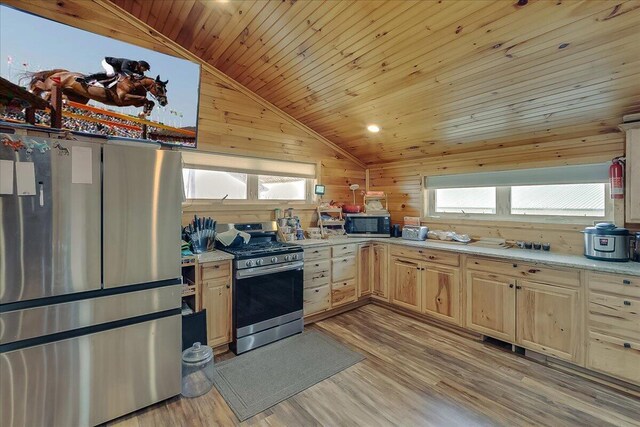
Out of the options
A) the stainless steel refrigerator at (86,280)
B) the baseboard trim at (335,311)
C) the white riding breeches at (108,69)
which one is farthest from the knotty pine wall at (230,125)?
the baseboard trim at (335,311)

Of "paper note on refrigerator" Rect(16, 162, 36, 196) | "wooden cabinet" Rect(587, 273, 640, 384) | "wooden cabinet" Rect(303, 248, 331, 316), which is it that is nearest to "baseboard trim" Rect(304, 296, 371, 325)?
"wooden cabinet" Rect(303, 248, 331, 316)

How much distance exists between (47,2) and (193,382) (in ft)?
10.9

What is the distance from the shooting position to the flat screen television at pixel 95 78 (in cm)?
185

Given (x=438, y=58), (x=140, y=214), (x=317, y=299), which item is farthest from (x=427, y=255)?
(x=140, y=214)

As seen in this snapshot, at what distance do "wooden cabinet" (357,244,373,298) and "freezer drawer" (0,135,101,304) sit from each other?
292 cm

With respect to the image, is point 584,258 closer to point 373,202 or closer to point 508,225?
point 508,225

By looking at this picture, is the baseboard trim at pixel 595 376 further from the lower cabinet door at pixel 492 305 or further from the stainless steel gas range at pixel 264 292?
the stainless steel gas range at pixel 264 292

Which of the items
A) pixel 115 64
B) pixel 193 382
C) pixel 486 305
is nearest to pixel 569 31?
pixel 486 305

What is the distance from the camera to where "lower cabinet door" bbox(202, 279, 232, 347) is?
103 inches

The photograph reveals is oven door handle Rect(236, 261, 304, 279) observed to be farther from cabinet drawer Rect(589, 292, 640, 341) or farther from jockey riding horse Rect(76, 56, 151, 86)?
cabinet drawer Rect(589, 292, 640, 341)

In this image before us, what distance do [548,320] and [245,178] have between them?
349 centimetres

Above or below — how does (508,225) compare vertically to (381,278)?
above

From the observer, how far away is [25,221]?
161cm

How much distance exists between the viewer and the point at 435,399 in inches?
83.0
